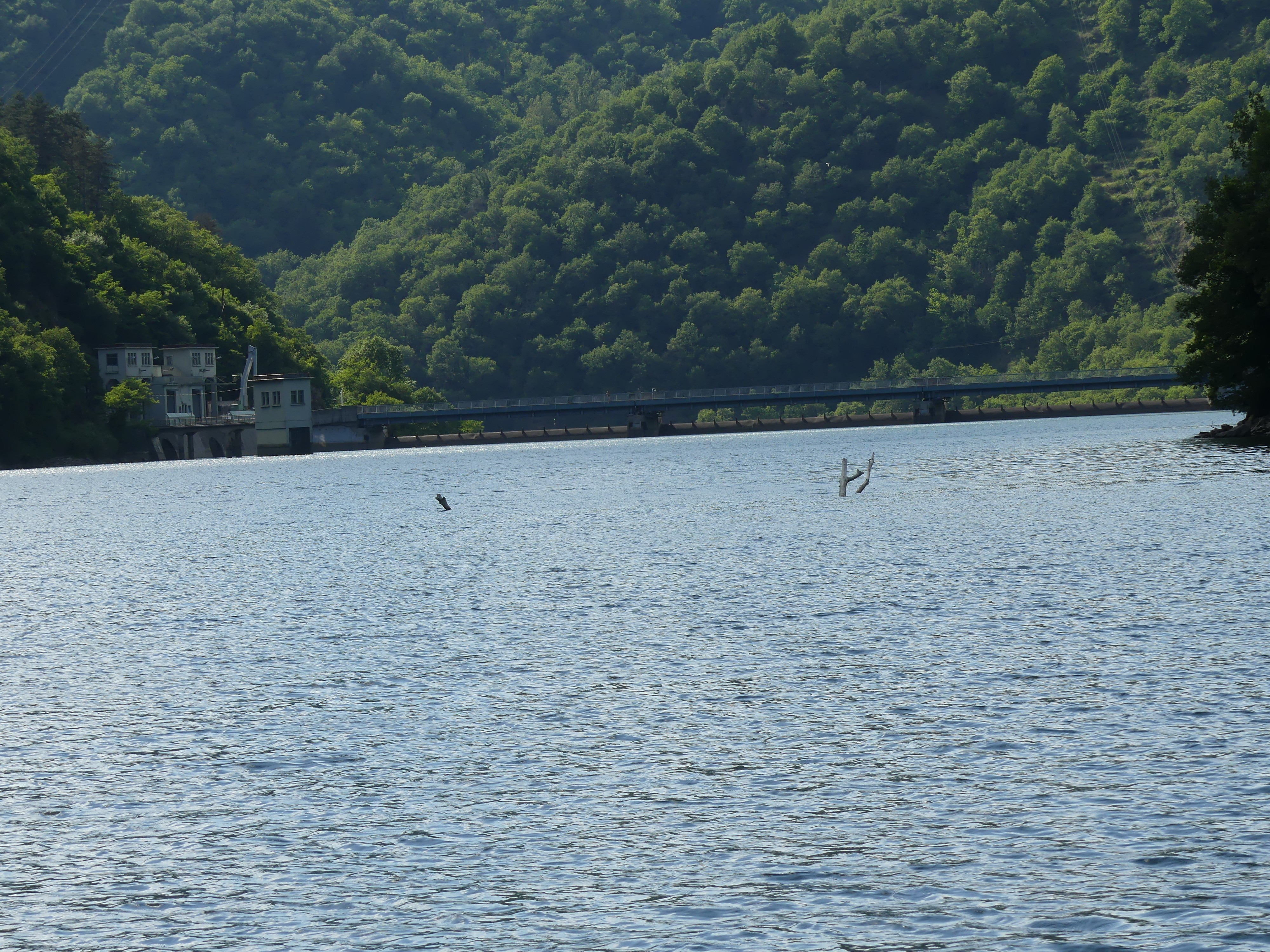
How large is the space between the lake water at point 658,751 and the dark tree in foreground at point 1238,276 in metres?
53.6

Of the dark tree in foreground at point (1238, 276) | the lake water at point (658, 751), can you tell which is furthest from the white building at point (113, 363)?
the lake water at point (658, 751)

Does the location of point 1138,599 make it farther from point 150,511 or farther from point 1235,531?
point 150,511

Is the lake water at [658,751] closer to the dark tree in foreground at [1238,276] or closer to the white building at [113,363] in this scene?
the dark tree in foreground at [1238,276]

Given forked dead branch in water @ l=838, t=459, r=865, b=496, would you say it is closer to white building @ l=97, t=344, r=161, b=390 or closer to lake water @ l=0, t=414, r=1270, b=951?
lake water @ l=0, t=414, r=1270, b=951

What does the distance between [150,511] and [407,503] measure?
17172mm

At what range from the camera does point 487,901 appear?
18016 mm

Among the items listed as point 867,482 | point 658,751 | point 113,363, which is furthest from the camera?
point 113,363

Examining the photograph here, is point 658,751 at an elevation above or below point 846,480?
below

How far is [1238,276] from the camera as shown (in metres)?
110

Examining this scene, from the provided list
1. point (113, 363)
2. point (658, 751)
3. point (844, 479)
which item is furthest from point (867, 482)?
point (113, 363)

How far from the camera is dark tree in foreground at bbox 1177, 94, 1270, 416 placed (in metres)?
107

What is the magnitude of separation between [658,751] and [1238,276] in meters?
96.7

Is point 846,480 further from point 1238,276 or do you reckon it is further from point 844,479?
point 1238,276

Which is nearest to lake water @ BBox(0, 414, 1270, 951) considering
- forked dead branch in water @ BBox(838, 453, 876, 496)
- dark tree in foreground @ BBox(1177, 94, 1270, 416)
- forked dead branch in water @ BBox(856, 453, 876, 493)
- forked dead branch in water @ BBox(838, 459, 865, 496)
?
forked dead branch in water @ BBox(838, 459, 865, 496)
